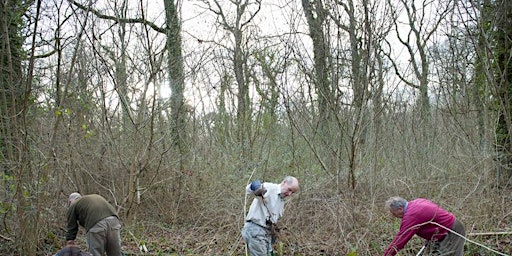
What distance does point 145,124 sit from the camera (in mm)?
7754

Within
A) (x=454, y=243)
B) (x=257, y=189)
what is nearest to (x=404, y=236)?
(x=454, y=243)

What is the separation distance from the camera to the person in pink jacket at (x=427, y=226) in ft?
16.3

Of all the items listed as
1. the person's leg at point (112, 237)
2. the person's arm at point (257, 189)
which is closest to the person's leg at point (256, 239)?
the person's arm at point (257, 189)

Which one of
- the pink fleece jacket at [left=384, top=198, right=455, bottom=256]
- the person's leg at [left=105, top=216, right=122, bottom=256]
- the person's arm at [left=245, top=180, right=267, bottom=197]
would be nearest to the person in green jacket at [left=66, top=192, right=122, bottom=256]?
the person's leg at [left=105, top=216, right=122, bottom=256]

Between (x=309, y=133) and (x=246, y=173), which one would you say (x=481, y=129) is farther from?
(x=246, y=173)

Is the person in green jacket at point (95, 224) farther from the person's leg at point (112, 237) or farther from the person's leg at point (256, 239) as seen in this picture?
the person's leg at point (256, 239)

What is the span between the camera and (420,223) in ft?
16.4

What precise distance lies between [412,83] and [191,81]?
4980mm

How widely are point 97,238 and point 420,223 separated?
13.7 ft

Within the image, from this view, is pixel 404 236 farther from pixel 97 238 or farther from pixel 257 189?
pixel 97 238

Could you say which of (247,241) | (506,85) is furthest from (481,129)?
(247,241)

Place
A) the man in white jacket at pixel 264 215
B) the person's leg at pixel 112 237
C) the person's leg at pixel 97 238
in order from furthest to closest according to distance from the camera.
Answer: the person's leg at pixel 112 237, the person's leg at pixel 97 238, the man in white jacket at pixel 264 215

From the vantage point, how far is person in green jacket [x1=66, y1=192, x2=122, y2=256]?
5629mm

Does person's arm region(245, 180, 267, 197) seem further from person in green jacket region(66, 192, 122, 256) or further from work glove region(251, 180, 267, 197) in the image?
person in green jacket region(66, 192, 122, 256)
